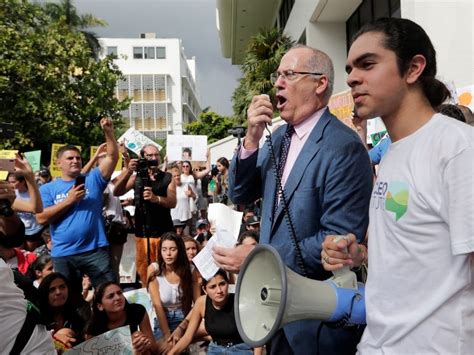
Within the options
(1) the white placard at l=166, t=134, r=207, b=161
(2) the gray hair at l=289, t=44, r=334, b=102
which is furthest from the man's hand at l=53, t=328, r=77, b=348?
(1) the white placard at l=166, t=134, r=207, b=161

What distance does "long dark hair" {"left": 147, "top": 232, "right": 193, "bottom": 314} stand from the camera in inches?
198

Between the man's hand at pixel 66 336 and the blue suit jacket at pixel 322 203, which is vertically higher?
the blue suit jacket at pixel 322 203

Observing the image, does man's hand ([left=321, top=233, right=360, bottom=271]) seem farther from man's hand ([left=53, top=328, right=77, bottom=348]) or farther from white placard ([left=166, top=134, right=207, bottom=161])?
white placard ([left=166, top=134, right=207, bottom=161])

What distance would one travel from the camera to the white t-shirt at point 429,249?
1.24 m

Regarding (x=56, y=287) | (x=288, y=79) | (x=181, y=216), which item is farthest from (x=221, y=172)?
(x=288, y=79)

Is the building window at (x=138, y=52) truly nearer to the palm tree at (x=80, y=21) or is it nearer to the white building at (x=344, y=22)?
the palm tree at (x=80, y=21)

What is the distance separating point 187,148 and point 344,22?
7.29 metres

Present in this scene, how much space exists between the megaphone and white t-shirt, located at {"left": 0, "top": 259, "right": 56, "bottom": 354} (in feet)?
3.36

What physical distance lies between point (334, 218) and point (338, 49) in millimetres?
13722

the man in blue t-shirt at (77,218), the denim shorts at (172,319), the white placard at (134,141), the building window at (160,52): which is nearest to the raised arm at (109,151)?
the man in blue t-shirt at (77,218)

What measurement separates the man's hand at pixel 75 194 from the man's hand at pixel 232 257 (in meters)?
3.07

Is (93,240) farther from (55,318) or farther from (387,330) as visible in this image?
(387,330)

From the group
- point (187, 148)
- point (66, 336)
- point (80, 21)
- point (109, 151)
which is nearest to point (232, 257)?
point (66, 336)

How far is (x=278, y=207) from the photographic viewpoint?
7.10ft
